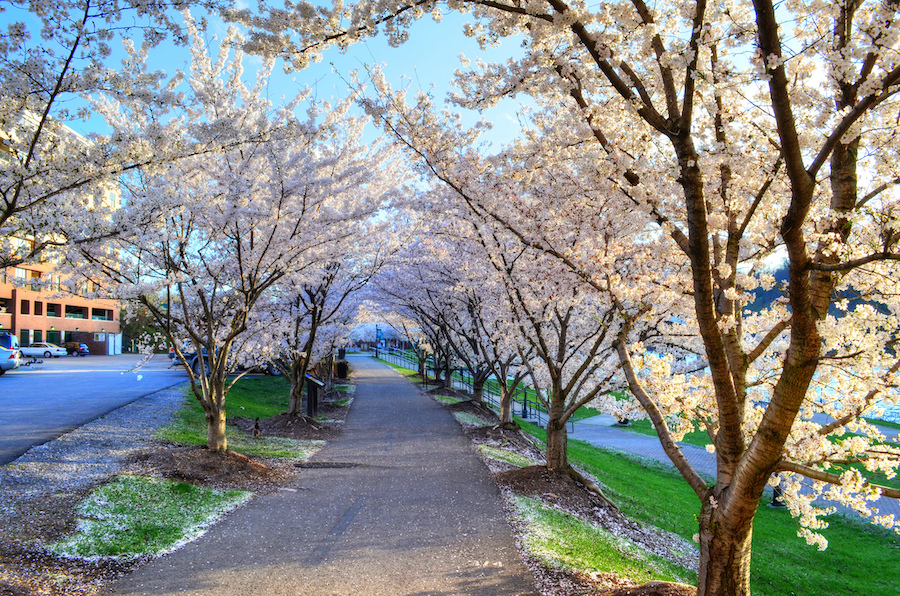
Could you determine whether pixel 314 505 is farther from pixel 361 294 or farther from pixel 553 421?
pixel 361 294

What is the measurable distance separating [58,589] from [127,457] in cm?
456

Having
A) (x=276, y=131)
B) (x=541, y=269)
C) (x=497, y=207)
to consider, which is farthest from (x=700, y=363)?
(x=276, y=131)

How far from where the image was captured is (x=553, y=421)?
961 centimetres

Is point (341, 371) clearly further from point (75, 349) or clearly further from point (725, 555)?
point (725, 555)

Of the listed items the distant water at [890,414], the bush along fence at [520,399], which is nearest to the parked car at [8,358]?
the bush along fence at [520,399]

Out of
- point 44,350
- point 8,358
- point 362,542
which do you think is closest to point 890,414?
point 362,542

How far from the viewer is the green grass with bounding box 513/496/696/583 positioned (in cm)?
591

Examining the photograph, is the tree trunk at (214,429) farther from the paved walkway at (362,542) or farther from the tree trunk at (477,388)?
the tree trunk at (477,388)

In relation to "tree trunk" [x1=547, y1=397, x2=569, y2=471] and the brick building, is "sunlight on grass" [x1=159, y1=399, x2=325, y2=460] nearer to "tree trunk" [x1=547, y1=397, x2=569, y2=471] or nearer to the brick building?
"tree trunk" [x1=547, y1=397, x2=569, y2=471]

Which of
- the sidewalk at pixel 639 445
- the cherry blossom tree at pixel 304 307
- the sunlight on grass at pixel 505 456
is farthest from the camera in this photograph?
the sidewalk at pixel 639 445

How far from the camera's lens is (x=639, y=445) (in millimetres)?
21516

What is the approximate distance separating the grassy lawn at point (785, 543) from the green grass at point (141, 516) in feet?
25.9

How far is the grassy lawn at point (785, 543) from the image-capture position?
9.26m

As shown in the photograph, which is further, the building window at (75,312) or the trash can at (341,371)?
the building window at (75,312)
